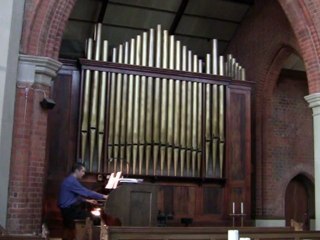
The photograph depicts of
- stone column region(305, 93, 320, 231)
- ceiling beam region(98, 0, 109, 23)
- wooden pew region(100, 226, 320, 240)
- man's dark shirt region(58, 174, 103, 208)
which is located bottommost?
wooden pew region(100, 226, 320, 240)

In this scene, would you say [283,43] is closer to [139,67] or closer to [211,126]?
[211,126]

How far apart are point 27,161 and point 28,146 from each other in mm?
212

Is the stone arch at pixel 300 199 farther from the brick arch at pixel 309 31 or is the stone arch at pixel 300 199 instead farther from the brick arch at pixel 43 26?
the brick arch at pixel 43 26

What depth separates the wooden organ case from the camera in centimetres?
950

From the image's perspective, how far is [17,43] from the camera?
693 cm

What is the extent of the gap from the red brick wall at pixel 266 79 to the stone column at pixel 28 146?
650cm

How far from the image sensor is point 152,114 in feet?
32.8

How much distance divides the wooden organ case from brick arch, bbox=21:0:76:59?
196cm

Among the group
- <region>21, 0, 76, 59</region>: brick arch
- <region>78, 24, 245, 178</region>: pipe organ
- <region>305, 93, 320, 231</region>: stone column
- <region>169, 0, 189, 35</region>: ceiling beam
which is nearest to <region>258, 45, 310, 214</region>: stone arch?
<region>78, 24, 245, 178</region>: pipe organ

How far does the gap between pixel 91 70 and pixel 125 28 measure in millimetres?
3351

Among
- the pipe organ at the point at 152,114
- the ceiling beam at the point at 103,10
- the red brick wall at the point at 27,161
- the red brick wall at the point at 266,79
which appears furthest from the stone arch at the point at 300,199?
the red brick wall at the point at 27,161

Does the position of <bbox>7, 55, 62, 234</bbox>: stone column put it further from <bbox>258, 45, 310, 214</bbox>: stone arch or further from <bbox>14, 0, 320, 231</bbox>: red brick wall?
<bbox>258, 45, 310, 214</bbox>: stone arch

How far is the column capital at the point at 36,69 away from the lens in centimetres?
711

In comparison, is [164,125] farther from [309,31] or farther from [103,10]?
[103,10]
